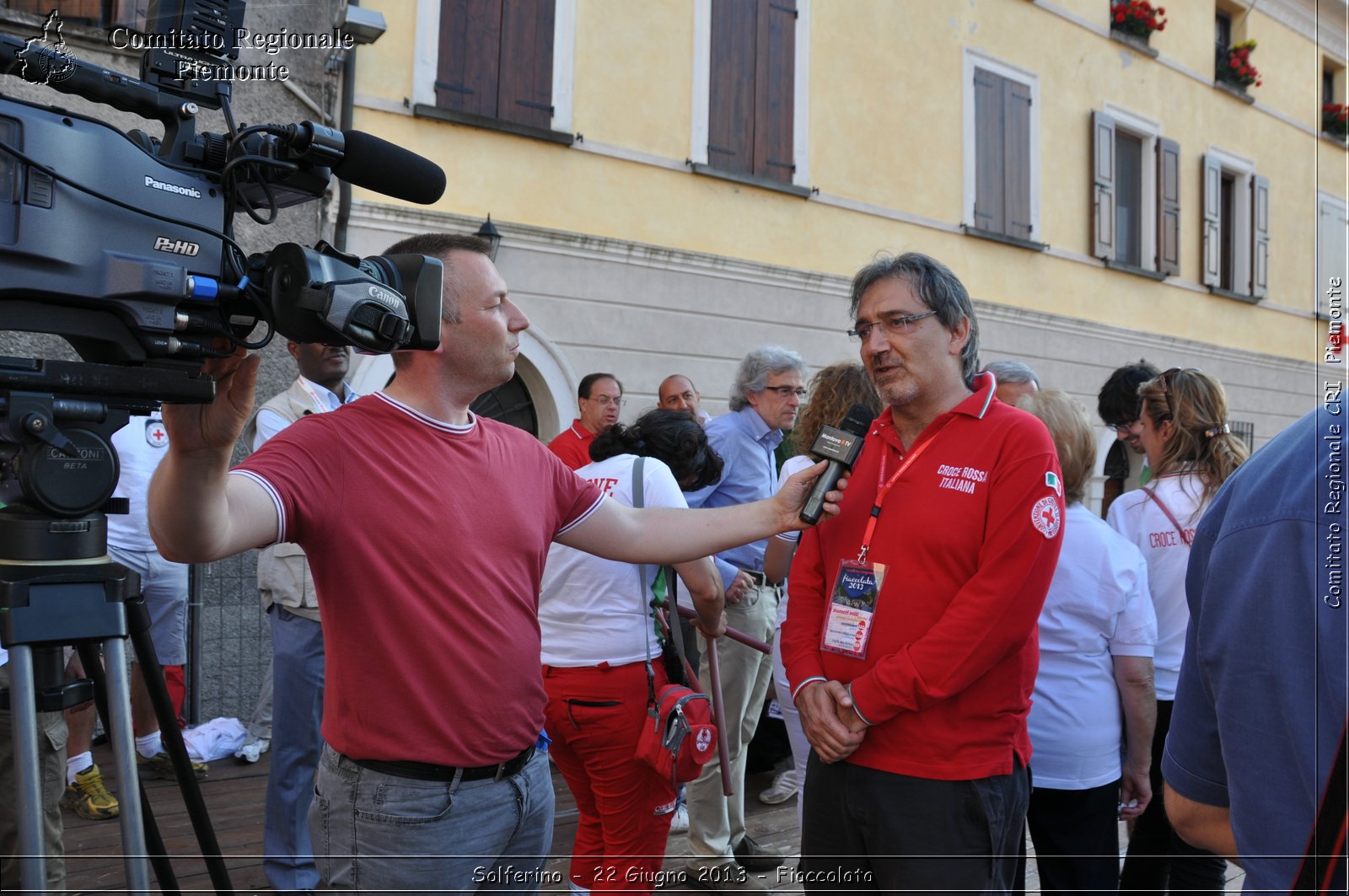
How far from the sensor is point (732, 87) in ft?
30.6

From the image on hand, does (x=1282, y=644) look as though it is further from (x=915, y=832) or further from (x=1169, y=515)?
(x=1169, y=515)

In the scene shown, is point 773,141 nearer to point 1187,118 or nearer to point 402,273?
point 1187,118

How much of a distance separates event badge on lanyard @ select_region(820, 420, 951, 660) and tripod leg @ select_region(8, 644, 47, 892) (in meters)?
1.69

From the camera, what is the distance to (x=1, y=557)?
53.5 inches

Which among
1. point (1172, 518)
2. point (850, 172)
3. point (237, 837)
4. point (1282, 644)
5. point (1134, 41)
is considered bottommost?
point (237, 837)

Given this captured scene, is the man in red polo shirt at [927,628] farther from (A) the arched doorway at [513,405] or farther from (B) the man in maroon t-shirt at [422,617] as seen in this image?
(A) the arched doorway at [513,405]

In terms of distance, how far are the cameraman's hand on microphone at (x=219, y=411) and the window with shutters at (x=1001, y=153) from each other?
34.8 ft

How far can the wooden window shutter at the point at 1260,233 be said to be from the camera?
14492mm

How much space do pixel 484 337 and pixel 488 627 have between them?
644 millimetres

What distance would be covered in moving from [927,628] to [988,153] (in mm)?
10201

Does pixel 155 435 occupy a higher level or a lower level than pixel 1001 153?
lower

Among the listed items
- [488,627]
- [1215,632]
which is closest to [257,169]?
[488,627]

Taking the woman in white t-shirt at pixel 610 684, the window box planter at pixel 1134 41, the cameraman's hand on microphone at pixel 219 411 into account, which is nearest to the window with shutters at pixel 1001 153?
the window box planter at pixel 1134 41

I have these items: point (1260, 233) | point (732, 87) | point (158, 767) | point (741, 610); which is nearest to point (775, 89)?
point (732, 87)
